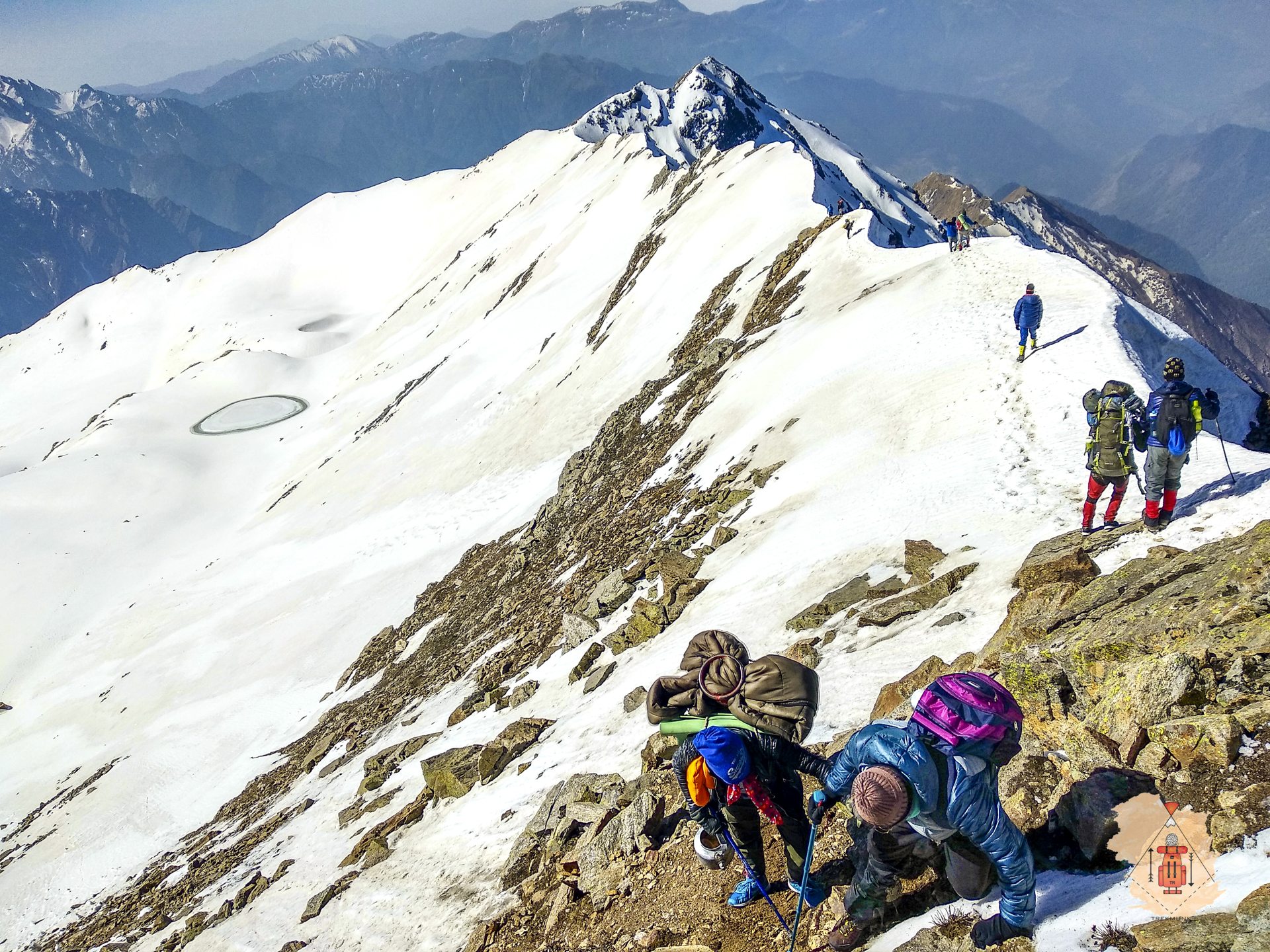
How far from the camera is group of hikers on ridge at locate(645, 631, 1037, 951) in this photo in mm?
3857

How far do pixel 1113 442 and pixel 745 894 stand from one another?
7216 millimetres

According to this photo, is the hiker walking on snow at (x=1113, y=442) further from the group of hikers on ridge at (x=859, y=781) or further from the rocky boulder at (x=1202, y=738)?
the group of hikers on ridge at (x=859, y=781)

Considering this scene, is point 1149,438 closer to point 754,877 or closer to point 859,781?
point 754,877

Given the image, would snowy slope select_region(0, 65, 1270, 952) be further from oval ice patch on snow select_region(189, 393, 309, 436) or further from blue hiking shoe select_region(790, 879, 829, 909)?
oval ice patch on snow select_region(189, 393, 309, 436)

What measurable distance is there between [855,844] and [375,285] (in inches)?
6262

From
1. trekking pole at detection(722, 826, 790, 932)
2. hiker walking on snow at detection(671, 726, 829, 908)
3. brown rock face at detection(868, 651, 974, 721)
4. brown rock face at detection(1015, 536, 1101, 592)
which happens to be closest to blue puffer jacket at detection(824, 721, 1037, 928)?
hiker walking on snow at detection(671, 726, 829, 908)

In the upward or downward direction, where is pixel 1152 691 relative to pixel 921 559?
upward

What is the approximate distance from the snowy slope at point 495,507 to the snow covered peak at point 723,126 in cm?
3600

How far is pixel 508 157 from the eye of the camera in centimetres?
14438

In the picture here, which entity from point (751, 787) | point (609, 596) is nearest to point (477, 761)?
point (609, 596)

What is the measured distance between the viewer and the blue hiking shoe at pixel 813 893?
5.43 m

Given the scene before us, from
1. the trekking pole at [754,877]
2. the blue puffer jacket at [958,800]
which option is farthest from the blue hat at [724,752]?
the trekking pole at [754,877]

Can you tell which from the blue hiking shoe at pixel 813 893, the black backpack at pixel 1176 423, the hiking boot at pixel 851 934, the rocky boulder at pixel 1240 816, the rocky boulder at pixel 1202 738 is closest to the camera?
the rocky boulder at pixel 1240 816

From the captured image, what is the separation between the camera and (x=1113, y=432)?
30.5 ft
